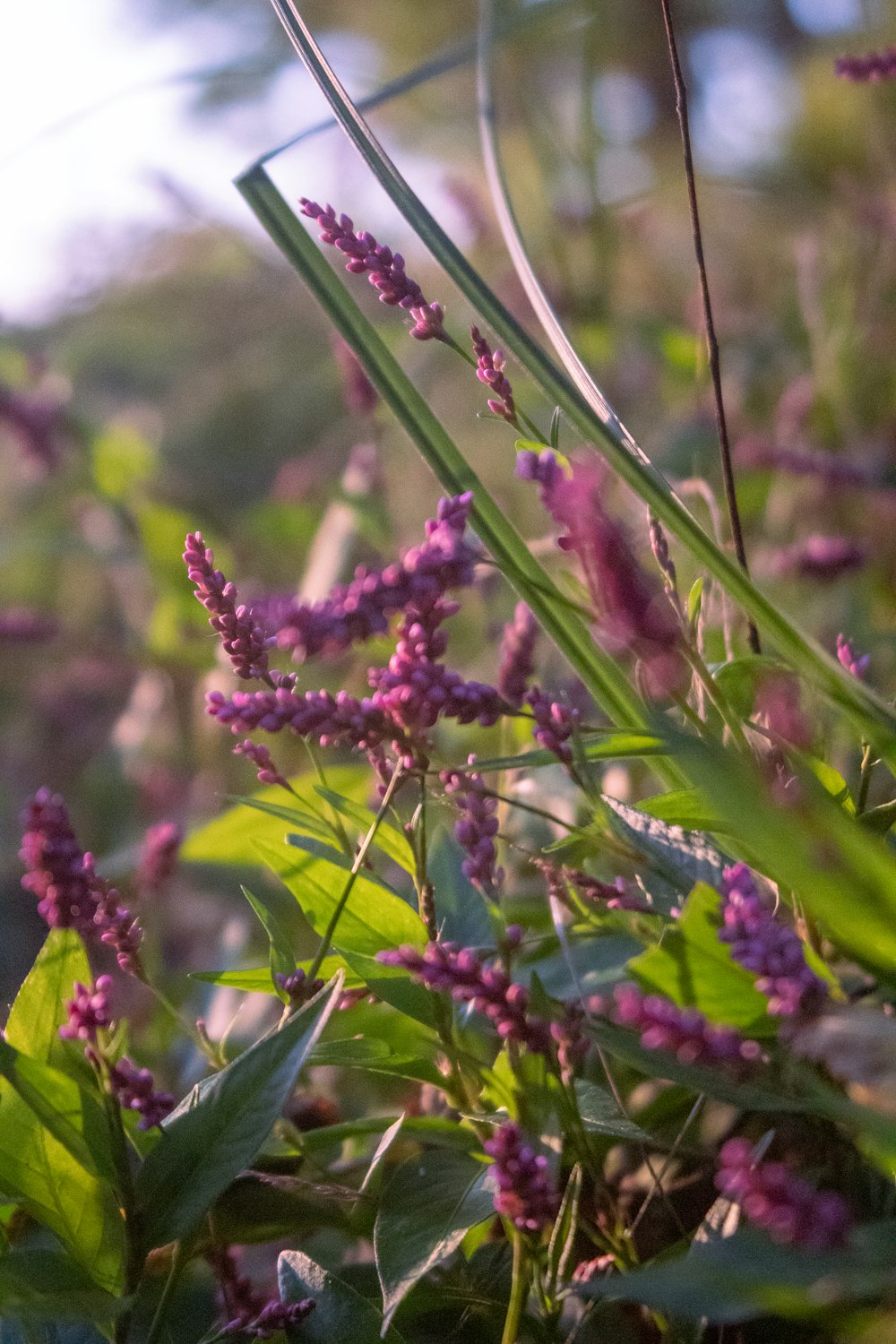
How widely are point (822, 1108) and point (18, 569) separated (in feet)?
5.86

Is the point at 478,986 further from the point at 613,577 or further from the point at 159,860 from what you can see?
the point at 159,860

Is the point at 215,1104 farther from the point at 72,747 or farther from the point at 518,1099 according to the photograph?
the point at 72,747

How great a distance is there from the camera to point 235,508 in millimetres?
1686

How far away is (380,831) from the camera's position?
40 cm

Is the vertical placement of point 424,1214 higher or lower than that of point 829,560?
lower

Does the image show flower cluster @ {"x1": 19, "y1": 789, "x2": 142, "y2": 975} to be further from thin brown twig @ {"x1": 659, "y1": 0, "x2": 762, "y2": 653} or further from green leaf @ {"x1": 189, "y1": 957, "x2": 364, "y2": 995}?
thin brown twig @ {"x1": 659, "y1": 0, "x2": 762, "y2": 653}

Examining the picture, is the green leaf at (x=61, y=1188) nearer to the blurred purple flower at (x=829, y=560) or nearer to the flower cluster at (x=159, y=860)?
the flower cluster at (x=159, y=860)

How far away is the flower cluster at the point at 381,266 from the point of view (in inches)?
13.1

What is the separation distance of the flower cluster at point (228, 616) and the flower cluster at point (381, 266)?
0.10 meters

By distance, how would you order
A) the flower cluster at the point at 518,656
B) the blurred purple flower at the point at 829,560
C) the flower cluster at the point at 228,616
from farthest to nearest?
1. the blurred purple flower at the point at 829,560
2. the flower cluster at the point at 518,656
3. the flower cluster at the point at 228,616

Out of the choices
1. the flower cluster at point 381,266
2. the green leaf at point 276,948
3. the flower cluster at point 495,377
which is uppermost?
the flower cluster at point 381,266

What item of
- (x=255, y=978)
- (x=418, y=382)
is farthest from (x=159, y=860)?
(x=418, y=382)

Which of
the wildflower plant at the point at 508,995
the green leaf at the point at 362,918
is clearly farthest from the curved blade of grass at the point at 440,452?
the green leaf at the point at 362,918

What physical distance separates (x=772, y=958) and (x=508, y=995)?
0.30ft
